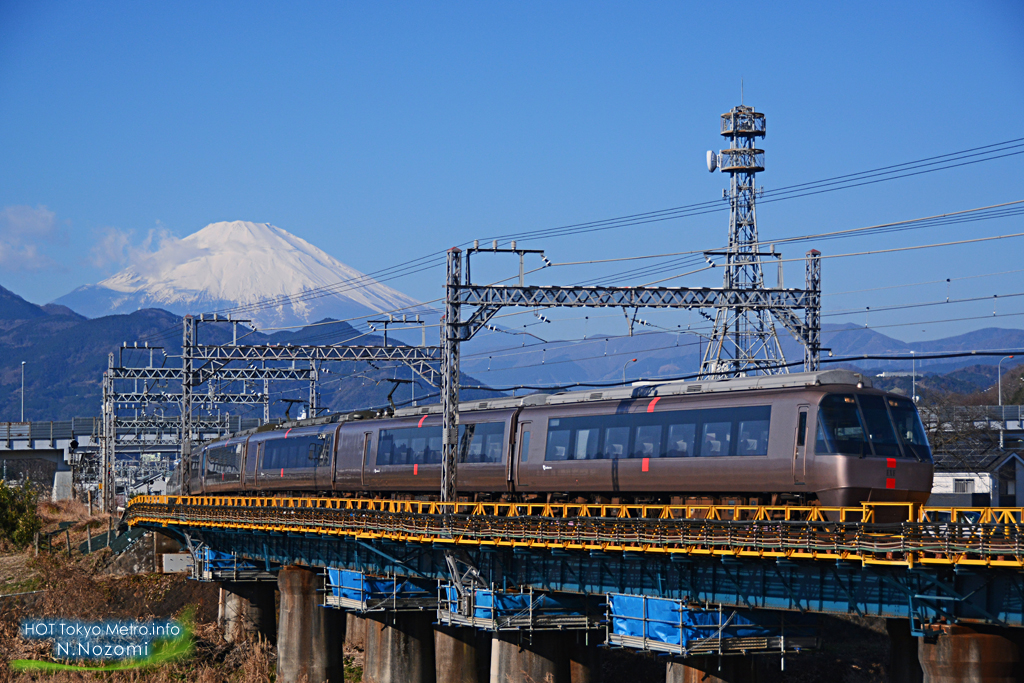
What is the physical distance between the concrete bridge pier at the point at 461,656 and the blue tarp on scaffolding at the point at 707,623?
10.5 metres

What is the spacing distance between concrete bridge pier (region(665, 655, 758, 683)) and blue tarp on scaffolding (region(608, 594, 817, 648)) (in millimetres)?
781

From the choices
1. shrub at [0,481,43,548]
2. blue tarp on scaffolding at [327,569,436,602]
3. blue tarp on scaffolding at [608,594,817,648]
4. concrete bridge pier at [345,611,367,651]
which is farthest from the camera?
shrub at [0,481,43,548]

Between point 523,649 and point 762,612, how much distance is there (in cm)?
805

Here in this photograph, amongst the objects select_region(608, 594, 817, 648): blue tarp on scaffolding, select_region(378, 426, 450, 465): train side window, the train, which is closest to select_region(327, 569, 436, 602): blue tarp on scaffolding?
the train

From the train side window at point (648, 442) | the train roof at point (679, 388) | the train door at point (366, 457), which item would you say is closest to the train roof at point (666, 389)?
the train roof at point (679, 388)

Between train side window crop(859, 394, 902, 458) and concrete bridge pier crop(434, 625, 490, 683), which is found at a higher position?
train side window crop(859, 394, 902, 458)

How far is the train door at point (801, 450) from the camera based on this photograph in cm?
2755

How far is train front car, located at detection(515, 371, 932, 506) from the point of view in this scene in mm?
27312

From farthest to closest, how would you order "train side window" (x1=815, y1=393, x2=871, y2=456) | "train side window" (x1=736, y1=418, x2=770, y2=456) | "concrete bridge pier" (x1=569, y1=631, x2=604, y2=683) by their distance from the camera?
"concrete bridge pier" (x1=569, y1=631, x2=604, y2=683) → "train side window" (x1=736, y1=418, x2=770, y2=456) → "train side window" (x1=815, y1=393, x2=871, y2=456)

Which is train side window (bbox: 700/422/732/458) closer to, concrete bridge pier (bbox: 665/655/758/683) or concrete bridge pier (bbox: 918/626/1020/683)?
concrete bridge pier (bbox: 665/655/758/683)

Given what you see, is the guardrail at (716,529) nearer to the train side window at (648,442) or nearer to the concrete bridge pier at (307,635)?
the train side window at (648,442)

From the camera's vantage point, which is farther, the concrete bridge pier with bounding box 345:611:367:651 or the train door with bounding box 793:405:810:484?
the concrete bridge pier with bounding box 345:611:367:651

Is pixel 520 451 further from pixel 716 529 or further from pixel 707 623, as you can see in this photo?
pixel 716 529

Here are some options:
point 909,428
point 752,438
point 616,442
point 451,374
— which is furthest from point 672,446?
point 451,374
